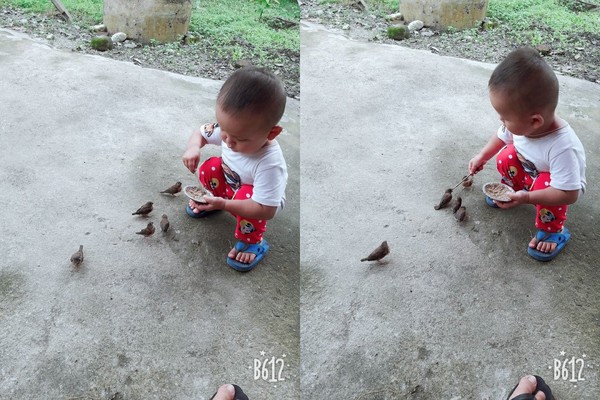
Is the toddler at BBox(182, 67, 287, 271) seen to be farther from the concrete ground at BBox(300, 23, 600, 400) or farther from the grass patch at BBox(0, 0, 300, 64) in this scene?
the grass patch at BBox(0, 0, 300, 64)

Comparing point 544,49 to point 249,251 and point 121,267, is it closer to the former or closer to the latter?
point 249,251

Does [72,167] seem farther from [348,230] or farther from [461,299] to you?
[461,299]

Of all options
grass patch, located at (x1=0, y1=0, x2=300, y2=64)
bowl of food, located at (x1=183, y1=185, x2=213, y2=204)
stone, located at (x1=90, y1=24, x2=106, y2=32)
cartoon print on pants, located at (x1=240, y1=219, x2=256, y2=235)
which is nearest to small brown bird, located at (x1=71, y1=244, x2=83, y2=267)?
bowl of food, located at (x1=183, y1=185, x2=213, y2=204)

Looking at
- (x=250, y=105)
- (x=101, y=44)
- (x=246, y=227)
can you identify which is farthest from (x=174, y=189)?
(x=101, y=44)

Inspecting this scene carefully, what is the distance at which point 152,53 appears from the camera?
141 inches

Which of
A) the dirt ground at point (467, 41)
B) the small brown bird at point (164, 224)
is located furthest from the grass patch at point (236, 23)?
the small brown bird at point (164, 224)

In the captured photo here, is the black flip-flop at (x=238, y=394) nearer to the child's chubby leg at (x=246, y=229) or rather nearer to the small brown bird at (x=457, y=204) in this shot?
the child's chubby leg at (x=246, y=229)

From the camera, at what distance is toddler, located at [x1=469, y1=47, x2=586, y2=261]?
178cm

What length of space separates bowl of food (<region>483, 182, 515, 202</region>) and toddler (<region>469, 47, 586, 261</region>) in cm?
3

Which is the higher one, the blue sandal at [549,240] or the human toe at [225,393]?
the human toe at [225,393]


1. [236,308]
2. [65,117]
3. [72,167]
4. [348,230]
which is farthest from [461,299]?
[65,117]

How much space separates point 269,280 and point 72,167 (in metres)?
0.98

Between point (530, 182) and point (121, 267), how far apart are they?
1411 millimetres

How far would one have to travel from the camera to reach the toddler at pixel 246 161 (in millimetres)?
1717
